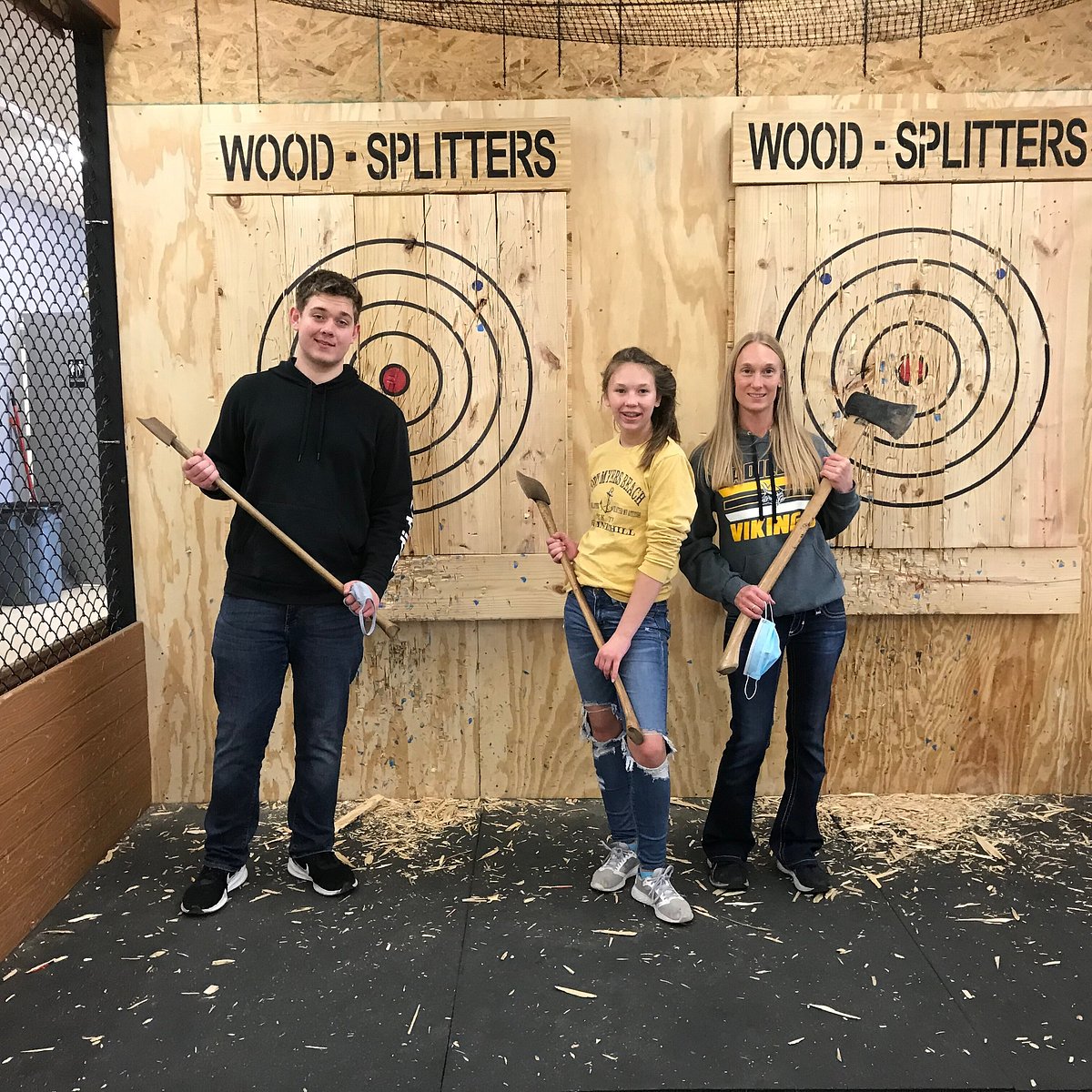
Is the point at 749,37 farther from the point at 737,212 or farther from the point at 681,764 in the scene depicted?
the point at 681,764

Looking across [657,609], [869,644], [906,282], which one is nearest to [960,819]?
[869,644]

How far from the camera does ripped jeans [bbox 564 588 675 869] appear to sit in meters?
2.66

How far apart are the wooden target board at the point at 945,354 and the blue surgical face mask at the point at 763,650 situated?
2.94ft

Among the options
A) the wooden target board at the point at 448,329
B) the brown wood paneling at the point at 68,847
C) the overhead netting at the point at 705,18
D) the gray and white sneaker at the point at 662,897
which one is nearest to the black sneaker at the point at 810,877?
the gray and white sneaker at the point at 662,897

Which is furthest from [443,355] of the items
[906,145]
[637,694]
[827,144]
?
[906,145]

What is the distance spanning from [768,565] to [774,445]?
381 millimetres

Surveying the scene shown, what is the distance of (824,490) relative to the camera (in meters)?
2.72

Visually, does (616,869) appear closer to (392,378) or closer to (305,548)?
(305,548)

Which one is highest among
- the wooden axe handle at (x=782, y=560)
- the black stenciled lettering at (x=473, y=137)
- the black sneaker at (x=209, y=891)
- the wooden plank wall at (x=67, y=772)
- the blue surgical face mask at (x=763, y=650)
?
the black stenciled lettering at (x=473, y=137)

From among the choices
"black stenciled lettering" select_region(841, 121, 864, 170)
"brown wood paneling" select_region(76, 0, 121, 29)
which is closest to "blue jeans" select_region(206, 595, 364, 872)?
"brown wood paneling" select_region(76, 0, 121, 29)

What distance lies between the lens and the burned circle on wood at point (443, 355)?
3.32m

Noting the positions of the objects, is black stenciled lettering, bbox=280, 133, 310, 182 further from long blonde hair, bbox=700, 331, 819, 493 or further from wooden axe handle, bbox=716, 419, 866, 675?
wooden axe handle, bbox=716, 419, 866, 675

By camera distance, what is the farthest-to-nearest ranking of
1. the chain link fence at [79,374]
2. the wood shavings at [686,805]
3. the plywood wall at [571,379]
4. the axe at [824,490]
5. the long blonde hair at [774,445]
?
the wood shavings at [686,805] < the plywood wall at [571,379] < the chain link fence at [79,374] < the long blonde hair at [774,445] < the axe at [824,490]

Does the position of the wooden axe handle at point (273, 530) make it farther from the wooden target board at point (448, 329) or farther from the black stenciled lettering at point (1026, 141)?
the black stenciled lettering at point (1026, 141)
